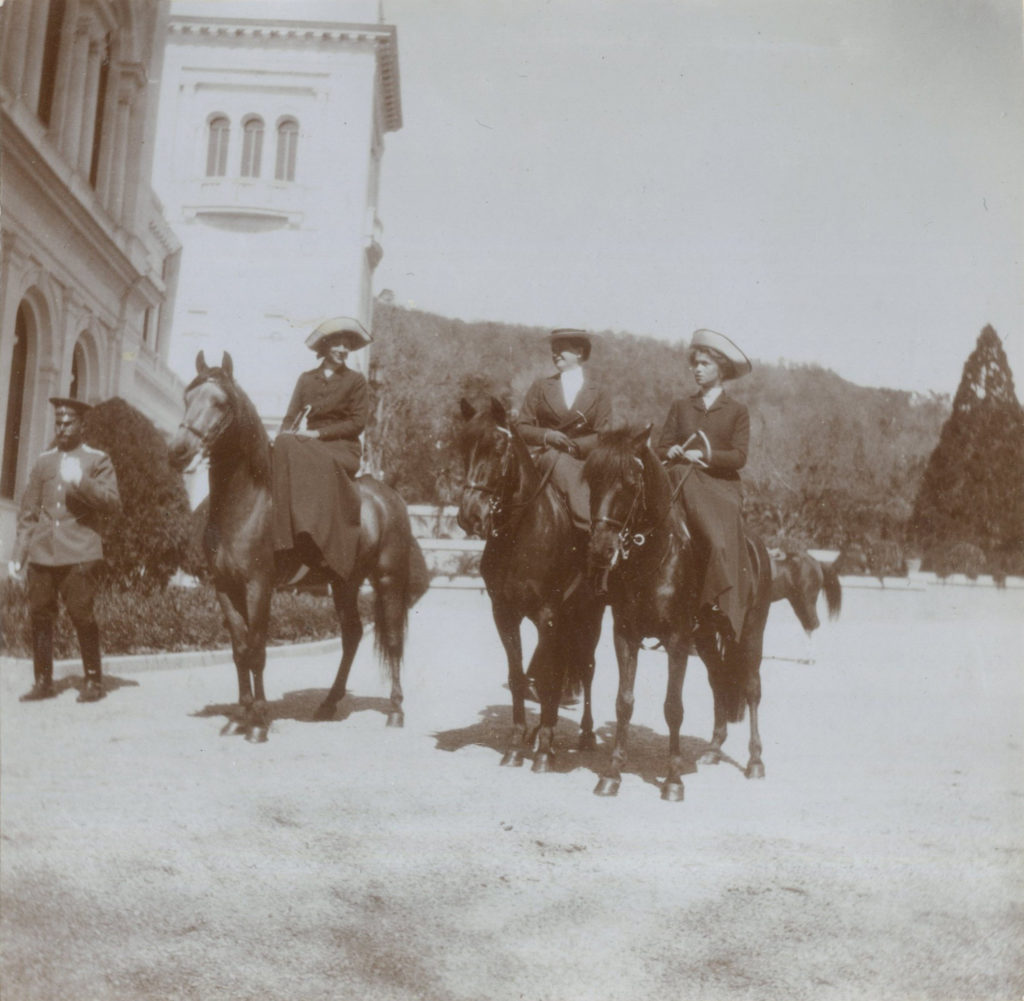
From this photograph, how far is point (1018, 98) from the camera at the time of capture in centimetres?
385

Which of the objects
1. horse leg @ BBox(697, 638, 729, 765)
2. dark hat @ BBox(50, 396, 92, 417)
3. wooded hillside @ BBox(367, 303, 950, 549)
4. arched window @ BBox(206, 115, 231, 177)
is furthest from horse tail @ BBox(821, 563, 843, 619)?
dark hat @ BBox(50, 396, 92, 417)

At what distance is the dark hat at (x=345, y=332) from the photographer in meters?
3.51

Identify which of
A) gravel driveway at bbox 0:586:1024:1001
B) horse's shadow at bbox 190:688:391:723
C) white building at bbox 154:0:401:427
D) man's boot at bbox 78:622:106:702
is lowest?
gravel driveway at bbox 0:586:1024:1001

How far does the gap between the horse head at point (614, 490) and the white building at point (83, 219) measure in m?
1.62

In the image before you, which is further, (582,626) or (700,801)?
(582,626)

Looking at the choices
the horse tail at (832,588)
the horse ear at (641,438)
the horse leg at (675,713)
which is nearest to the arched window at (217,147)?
the horse ear at (641,438)

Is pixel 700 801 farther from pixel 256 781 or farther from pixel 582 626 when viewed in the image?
pixel 256 781

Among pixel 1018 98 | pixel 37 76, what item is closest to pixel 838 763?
pixel 1018 98

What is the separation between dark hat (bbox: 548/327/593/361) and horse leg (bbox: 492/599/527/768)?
3.77 ft

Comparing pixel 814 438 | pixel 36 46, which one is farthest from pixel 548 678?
pixel 36 46

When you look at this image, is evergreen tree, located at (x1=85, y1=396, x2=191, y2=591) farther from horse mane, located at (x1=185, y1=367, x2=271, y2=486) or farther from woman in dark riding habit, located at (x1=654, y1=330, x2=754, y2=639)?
woman in dark riding habit, located at (x1=654, y1=330, x2=754, y2=639)

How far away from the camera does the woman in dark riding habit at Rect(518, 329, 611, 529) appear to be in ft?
13.2

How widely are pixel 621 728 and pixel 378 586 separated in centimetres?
122

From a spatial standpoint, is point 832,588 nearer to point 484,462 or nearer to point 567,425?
point 567,425
